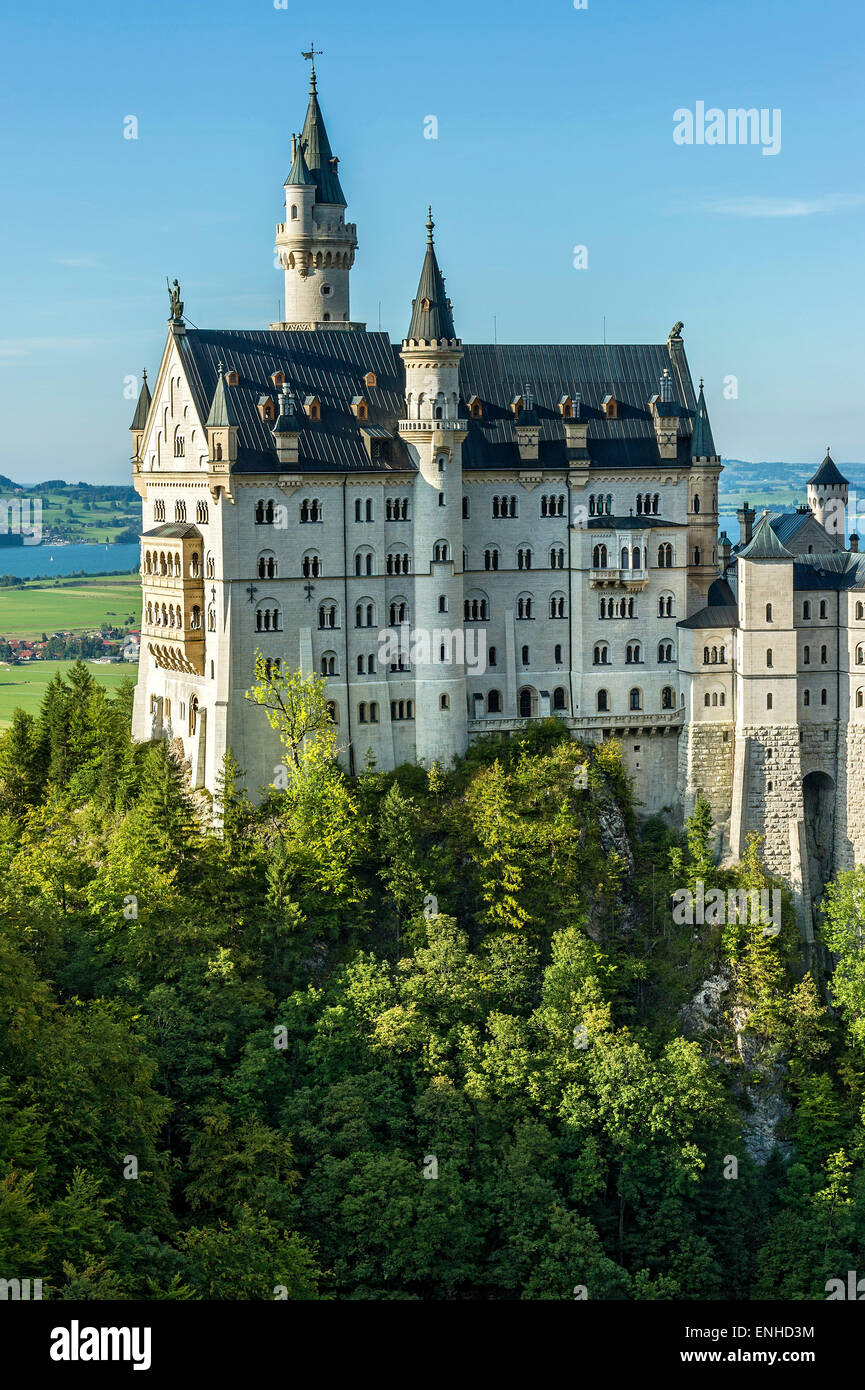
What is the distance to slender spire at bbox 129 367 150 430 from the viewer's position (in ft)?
315

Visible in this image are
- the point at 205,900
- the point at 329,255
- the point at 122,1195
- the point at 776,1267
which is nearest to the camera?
the point at 122,1195

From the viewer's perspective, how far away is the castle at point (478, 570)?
286 ft

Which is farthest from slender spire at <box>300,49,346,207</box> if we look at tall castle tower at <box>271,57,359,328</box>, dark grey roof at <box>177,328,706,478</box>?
dark grey roof at <box>177,328,706,478</box>

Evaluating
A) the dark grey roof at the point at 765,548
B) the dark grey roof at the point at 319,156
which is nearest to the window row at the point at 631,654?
the dark grey roof at the point at 765,548

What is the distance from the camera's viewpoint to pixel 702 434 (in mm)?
95438

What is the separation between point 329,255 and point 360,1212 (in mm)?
53123

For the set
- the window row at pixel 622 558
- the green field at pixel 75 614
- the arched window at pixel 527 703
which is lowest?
the arched window at pixel 527 703

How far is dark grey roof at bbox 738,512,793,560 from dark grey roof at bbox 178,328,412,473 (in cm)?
1770

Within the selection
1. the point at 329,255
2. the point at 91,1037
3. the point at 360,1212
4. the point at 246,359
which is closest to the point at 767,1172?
the point at 360,1212

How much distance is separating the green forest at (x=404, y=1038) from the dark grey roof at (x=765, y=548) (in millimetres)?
11982

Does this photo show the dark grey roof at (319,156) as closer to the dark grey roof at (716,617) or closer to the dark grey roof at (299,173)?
the dark grey roof at (299,173)

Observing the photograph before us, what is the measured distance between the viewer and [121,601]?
192 metres
